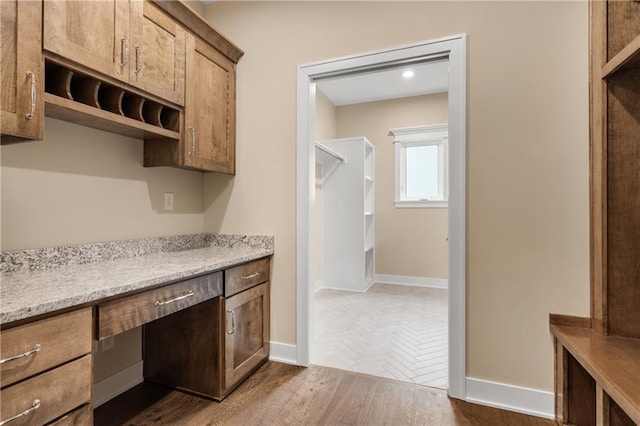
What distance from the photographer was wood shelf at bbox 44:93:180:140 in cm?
137

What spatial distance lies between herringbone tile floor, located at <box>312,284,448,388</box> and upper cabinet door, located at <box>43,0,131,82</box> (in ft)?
7.31

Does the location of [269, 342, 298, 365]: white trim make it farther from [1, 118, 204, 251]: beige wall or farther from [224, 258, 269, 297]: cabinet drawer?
[1, 118, 204, 251]: beige wall

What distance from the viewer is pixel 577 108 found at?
1.71 meters

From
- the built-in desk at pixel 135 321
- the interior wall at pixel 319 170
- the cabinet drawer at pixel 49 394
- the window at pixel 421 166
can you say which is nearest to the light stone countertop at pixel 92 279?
the built-in desk at pixel 135 321

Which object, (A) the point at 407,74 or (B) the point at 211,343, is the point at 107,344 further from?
(A) the point at 407,74

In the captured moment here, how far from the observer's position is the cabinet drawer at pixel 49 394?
3.09 feet

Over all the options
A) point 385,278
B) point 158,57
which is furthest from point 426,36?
point 385,278

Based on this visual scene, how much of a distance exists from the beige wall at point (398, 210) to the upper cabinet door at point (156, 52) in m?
3.37

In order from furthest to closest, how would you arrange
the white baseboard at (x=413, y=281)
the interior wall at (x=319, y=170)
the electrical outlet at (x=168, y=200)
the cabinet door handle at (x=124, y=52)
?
the white baseboard at (x=413, y=281), the interior wall at (x=319, y=170), the electrical outlet at (x=168, y=200), the cabinet door handle at (x=124, y=52)

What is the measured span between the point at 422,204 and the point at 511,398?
312 cm

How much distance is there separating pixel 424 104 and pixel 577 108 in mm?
3098

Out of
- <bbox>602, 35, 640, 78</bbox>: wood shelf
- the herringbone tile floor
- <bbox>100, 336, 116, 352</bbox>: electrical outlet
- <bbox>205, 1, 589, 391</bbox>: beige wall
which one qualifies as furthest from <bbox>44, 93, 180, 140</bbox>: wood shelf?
<bbox>602, 35, 640, 78</bbox>: wood shelf

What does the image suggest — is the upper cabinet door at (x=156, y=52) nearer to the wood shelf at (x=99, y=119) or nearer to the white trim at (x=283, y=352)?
the wood shelf at (x=99, y=119)

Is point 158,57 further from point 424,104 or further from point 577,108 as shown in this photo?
point 424,104
